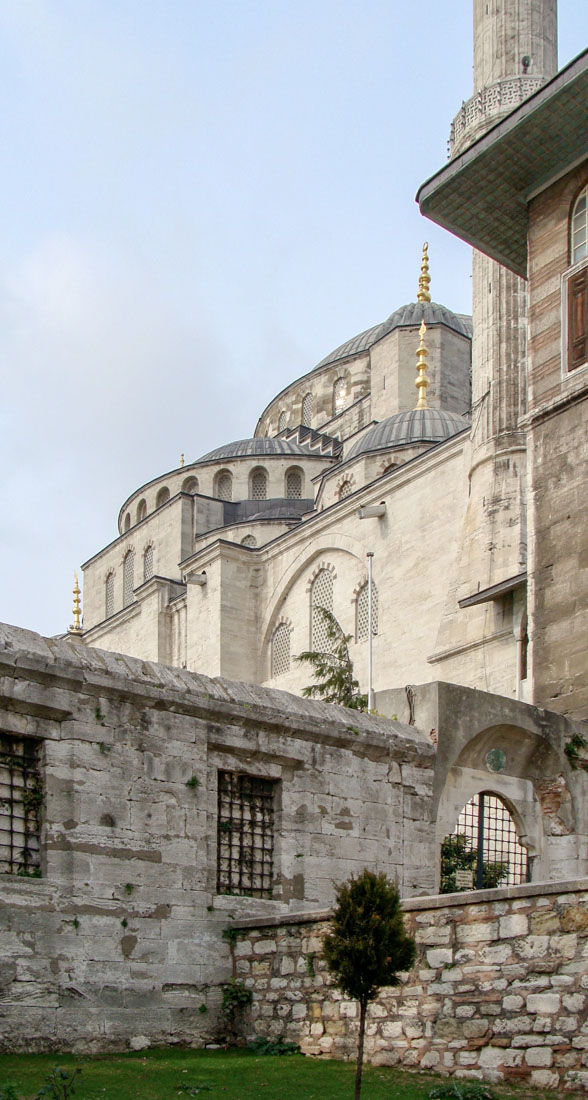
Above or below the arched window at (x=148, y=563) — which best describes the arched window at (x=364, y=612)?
below

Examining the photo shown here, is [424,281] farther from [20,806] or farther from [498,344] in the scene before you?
[20,806]

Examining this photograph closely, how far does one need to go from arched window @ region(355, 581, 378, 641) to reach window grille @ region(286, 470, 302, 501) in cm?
1225

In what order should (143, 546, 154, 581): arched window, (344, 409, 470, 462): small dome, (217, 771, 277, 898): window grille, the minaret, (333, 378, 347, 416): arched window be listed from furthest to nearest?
(333, 378, 347, 416): arched window → (143, 546, 154, 581): arched window → (344, 409, 470, 462): small dome → the minaret → (217, 771, 277, 898): window grille

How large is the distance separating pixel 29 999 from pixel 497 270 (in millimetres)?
25606

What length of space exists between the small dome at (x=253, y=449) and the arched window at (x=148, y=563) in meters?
3.87

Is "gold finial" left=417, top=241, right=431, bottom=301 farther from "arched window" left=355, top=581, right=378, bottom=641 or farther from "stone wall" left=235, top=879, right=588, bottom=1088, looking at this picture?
"stone wall" left=235, top=879, right=588, bottom=1088

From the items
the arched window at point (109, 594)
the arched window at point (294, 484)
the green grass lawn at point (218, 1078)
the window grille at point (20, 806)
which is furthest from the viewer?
the arched window at point (109, 594)

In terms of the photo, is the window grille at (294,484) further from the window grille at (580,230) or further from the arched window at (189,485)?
the window grille at (580,230)

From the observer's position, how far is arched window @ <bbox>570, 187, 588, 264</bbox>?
16.4 meters

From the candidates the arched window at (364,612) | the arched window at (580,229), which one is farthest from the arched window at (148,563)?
the arched window at (580,229)

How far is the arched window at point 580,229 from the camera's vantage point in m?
16.4

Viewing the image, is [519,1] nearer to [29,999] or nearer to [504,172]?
[504,172]

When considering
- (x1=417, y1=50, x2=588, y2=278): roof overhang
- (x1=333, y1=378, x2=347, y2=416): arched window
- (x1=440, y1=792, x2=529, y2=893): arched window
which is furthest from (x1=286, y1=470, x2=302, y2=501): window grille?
(x1=440, y1=792, x2=529, y2=893): arched window

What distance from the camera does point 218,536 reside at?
146 feet
